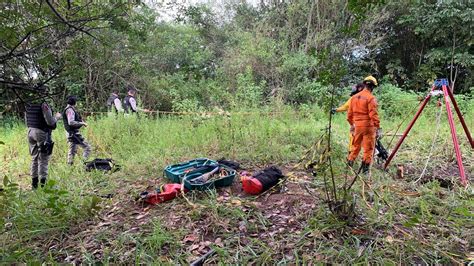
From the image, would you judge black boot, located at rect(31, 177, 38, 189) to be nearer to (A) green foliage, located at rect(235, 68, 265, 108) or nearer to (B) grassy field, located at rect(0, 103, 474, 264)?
(B) grassy field, located at rect(0, 103, 474, 264)

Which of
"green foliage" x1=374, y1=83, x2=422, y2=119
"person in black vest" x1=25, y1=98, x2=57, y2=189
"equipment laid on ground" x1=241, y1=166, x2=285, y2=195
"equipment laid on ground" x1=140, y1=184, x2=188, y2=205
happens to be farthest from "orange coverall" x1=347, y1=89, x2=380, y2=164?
"green foliage" x1=374, y1=83, x2=422, y2=119

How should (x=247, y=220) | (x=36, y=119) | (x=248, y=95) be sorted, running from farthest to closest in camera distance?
(x=248, y=95) → (x=36, y=119) → (x=247, y=220)

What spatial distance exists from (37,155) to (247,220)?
3772 millimetres

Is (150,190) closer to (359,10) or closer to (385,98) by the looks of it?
(359,10)

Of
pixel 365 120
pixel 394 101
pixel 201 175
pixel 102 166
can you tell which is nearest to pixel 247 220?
pixel 201 175

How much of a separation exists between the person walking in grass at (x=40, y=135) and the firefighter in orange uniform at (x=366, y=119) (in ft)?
15.2

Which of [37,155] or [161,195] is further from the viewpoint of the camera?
[37,155]

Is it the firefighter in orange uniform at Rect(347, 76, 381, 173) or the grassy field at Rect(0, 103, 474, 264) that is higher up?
the firefighter in orange uniform at Rect(347, 76, 381, 173)

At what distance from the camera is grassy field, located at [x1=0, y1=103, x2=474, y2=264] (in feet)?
8.41

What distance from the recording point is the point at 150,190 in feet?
13.7

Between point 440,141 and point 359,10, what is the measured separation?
5.12m

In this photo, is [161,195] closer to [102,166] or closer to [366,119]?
[102,166]

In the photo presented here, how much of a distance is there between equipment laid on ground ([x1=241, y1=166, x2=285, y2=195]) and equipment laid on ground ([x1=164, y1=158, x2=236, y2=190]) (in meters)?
0.34

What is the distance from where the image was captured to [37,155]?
4.85 metres
